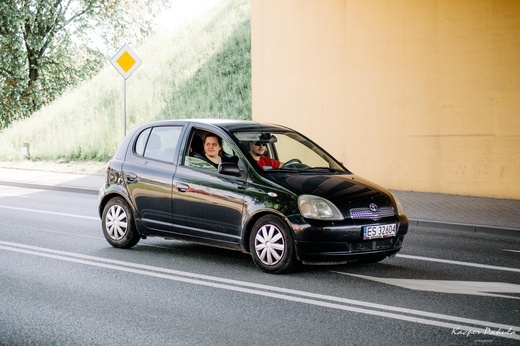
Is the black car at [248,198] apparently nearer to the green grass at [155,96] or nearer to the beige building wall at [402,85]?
the beige building wall at [402,85]

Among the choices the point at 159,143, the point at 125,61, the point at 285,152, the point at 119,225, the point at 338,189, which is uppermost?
the point at 125,61

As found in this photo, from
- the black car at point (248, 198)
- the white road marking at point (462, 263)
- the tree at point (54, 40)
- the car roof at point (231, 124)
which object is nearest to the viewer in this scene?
the black car at point (248, 198)

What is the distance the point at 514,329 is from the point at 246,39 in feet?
93.2

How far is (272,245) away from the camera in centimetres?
787

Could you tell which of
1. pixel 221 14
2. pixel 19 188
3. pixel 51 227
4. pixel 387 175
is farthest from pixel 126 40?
pixel 51 227

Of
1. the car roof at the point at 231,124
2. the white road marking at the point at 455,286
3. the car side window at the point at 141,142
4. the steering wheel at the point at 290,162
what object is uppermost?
the car roof at the point at 231,124

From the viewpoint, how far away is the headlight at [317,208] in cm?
766

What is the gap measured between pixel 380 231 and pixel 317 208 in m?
0.70

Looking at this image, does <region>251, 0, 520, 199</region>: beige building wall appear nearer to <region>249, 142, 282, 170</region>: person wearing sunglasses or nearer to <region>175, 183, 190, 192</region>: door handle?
<region>249, 142, 282, 170</region>: person wearing sunglasses

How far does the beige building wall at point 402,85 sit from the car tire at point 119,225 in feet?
28.5

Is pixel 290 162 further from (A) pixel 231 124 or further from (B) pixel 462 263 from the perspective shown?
(B) pixel 462 263

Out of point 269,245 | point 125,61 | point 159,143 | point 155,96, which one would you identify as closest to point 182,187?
point 159,143

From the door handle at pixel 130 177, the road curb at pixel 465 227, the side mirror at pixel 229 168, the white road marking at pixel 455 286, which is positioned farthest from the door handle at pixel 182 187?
the road curb at pixel 465 227

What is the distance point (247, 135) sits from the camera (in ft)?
28.9
